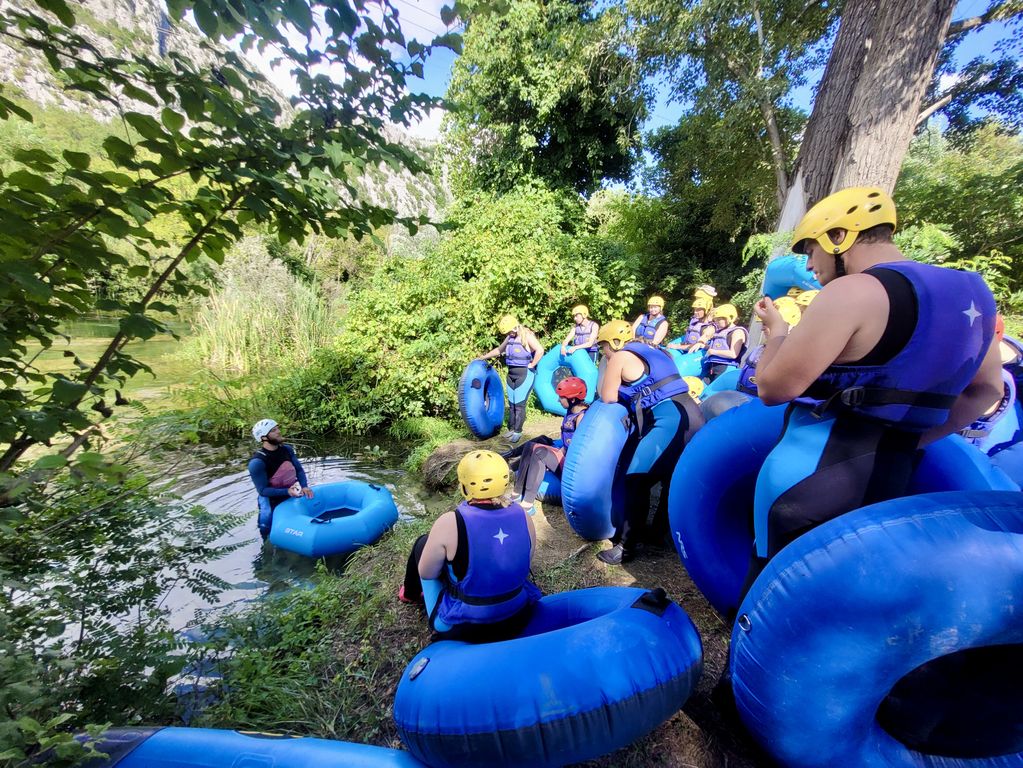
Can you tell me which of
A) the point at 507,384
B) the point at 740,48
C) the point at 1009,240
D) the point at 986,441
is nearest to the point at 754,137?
the point at 740,48

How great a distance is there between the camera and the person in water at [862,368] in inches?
50.0

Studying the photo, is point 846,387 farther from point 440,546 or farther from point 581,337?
point 581,337

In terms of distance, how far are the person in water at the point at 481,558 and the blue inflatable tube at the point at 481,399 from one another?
4327 millimetres

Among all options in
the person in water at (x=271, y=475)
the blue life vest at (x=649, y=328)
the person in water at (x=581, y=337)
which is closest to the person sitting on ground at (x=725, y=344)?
the blue life vest at (x=649, y=328)

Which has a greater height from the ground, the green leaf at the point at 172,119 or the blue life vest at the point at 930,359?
the green leaf at the point at 172,119

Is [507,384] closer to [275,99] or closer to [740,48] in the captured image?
[275,99]

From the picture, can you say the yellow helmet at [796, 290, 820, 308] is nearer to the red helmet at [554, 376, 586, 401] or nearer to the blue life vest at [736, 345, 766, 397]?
the blue life vest at [736, 345, 766, 397]

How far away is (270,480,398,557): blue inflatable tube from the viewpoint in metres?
3.92

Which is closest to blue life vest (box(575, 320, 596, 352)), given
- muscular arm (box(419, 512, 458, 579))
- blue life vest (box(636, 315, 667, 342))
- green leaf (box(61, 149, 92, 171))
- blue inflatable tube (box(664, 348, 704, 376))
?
blue life vest (box(636, 315, 667, 342))

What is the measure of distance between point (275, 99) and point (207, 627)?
113 inches

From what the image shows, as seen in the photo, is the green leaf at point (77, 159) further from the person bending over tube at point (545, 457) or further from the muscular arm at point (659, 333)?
the muscular arm at point (659, 333)

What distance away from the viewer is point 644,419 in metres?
3.08

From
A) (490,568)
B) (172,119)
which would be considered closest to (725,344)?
(490,568)

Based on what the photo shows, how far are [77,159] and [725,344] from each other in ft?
20.1
